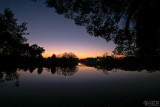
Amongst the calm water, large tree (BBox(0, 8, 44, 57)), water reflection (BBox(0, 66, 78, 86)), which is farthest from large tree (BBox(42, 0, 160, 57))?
large tree (BBox(0, 8, 44, 57))

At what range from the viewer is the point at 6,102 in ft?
21.9

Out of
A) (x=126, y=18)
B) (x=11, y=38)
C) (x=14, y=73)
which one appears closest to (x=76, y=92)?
(x=126, y=18)

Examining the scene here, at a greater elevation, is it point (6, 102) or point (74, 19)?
point (74, 19)

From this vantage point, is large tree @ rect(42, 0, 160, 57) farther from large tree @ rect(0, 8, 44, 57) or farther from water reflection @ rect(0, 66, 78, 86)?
large tree @ rect(0, 8, 44, 57)

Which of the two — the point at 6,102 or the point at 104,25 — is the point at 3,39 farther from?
the point at 104,25

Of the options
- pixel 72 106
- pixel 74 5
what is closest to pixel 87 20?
pixel 74 5

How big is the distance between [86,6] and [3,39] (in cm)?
2438

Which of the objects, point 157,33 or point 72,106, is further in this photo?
point 72,106

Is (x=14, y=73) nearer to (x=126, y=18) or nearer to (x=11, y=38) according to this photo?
(x=11, y=38)

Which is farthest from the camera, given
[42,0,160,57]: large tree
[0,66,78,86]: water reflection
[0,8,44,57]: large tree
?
[0,8,44,57]: large tree

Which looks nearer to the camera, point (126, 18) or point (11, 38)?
point (126, 18)

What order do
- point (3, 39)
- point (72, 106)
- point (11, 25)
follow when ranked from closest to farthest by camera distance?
point (72, 106) → point (3, 39) → point (11, 25)

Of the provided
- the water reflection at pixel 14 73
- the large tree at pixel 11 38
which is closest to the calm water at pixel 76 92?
the water reflection at pixel 14 73

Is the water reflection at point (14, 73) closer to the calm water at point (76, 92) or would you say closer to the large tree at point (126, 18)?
the calm water at point (76, 92)
